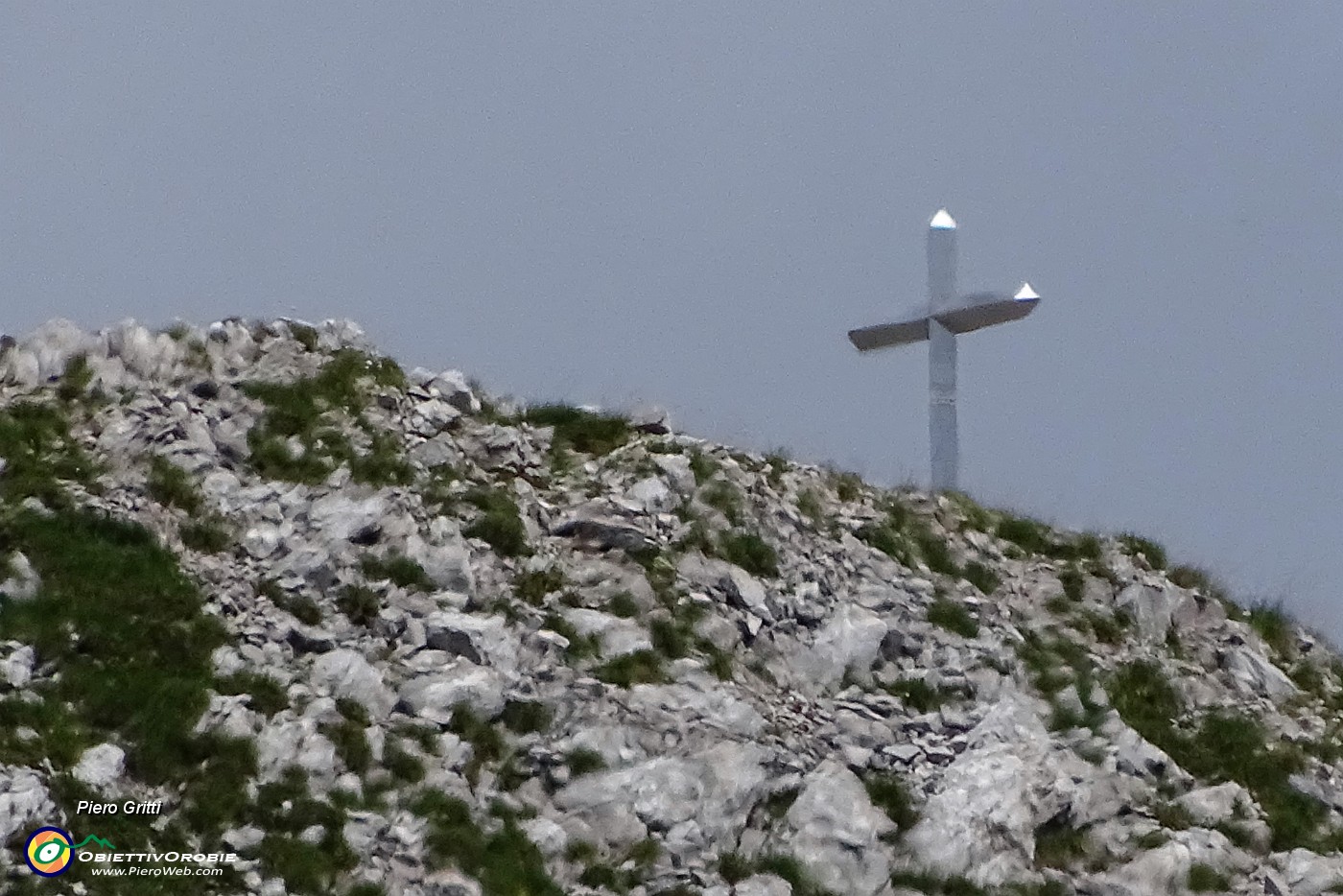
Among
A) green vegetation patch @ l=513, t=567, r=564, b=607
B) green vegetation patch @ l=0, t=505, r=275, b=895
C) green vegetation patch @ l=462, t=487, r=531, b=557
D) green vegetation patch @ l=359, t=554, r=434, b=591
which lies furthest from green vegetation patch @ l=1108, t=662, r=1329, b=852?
green vegetation patch @ l=0, t=505, r=275, b=895

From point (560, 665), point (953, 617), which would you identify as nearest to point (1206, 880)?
point (953, 617)

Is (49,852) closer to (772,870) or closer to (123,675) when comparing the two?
(123,675)

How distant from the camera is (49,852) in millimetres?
13328

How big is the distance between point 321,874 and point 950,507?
1254 cm

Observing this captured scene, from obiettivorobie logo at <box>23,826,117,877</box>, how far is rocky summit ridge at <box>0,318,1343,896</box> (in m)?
0.14

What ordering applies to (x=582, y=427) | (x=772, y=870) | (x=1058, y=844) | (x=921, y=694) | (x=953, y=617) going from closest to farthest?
(x=772, y=870) → (x=1058, y=844) → (x=921, y=694) → (x=953, y=617) → (x=582, y=427)

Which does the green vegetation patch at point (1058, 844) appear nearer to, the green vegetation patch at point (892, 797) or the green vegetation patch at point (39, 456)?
the green vegetation patch at point (892, 797)

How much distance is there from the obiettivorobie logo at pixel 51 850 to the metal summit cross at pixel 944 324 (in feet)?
50.4

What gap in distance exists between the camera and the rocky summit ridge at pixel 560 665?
15.1 metres

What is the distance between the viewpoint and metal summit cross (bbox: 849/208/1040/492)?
82.8 ft

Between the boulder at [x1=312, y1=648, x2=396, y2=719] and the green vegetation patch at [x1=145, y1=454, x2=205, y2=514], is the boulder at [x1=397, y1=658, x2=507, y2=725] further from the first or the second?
the green vegetation patch at [x1=145, y1=454, x2=205, y2=514]

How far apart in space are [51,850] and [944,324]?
17.1 meters

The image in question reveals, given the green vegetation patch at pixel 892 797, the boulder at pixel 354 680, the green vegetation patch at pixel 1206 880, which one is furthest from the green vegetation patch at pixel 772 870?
the green vegetation patch at pixel 1206 880

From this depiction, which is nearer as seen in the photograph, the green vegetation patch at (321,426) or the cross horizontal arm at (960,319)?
the green vegetation patch at (321,426)
